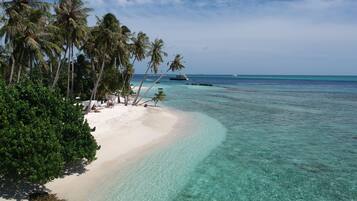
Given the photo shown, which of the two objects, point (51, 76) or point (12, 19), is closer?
point (12, 19)

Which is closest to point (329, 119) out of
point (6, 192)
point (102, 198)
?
point (102, 198)

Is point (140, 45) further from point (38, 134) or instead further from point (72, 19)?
point (38, 134)

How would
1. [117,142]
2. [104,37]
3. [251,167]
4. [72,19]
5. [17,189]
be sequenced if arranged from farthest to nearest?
[104,37], [72,19], [117,142], [251,167], [17,189]

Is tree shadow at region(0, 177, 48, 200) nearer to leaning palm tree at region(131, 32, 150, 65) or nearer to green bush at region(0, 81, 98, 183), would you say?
green bush at region(0, 81, 98, 183)

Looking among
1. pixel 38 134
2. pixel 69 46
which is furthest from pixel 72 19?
pixel 38 134

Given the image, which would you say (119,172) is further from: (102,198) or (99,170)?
(102,198)

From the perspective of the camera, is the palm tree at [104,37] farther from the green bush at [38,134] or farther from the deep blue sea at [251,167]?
the green bush at [38,134]

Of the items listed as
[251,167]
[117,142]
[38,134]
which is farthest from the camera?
[117,142]
